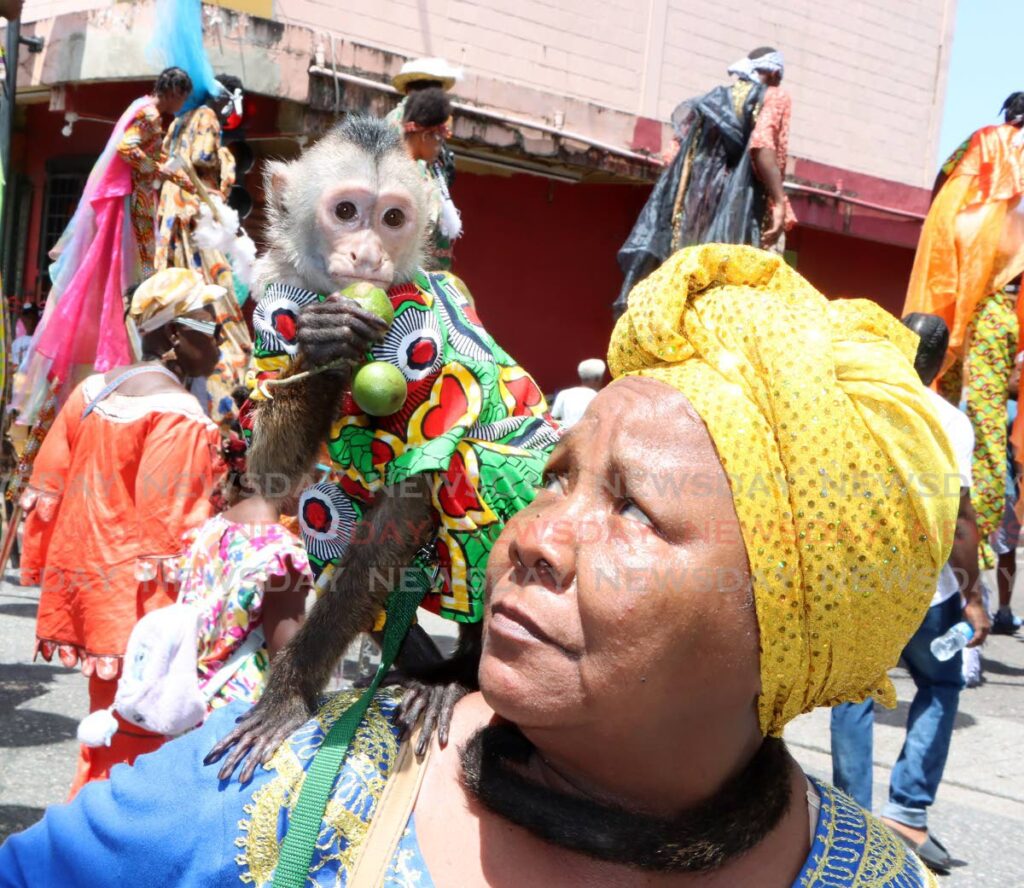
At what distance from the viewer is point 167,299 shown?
431 centimetres

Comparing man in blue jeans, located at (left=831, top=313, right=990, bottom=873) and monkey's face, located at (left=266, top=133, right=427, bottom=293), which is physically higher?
monkey's face, located at (left=266, top=133, right=427, bottom=293)

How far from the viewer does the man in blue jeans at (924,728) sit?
13.5ft

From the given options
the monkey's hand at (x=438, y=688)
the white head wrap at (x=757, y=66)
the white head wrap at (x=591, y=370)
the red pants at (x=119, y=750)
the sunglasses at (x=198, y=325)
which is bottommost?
the red pants at (x=119, y=750)

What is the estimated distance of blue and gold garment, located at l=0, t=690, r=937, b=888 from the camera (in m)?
1.39

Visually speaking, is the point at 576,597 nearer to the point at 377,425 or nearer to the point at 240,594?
the point at 377,425

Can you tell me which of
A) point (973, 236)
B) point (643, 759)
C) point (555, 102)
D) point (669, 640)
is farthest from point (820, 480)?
point (555, 102)

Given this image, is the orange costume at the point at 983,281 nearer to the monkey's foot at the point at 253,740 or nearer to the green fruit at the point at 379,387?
the green fruit at the point at 379,387

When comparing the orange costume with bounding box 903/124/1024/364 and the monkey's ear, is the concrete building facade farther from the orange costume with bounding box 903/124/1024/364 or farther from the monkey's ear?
the monkey's ear

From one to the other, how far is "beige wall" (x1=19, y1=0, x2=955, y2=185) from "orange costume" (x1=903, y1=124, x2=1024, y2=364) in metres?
4.74

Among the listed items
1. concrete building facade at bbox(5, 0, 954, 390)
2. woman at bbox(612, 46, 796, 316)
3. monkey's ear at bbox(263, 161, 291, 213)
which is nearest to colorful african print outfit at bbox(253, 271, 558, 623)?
monkey's ear at bbox(263, 161, 291, 213)

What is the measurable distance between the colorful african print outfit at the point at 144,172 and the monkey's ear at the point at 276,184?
290 cm

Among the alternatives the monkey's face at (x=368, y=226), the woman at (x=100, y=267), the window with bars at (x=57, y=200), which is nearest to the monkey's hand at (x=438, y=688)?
the monkey's face at (x=368, y=226)

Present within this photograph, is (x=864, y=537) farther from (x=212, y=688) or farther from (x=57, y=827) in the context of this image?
(x=212, y=688)

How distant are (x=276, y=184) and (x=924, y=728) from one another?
9.54 ft
